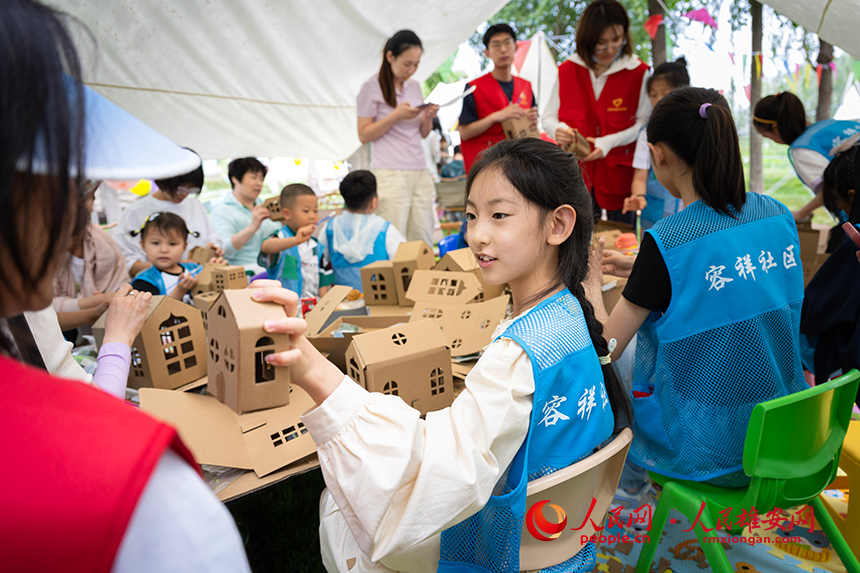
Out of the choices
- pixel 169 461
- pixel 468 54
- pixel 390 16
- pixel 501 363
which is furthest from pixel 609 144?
pixel 468 54

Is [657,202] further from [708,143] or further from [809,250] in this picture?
[708,143]

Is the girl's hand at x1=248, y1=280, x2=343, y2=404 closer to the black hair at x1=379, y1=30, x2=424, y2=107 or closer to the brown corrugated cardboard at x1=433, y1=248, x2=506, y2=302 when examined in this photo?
the brown corrugated cardboard at x1=433, y1=248, x2=506, y2=302

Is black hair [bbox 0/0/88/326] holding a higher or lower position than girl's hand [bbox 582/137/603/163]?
higher

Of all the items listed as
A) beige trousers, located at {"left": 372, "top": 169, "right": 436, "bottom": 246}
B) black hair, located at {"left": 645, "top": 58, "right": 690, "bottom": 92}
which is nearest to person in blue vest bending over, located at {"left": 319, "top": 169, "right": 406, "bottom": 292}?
→ beige trousers, located at {"left": 372, "top": 169, "right": 436, "bottom": 246}

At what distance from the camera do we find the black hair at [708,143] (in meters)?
1.58

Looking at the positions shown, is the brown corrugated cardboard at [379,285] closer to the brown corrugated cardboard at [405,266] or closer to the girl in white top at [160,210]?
the brown corrugated cardboard at [405,266]

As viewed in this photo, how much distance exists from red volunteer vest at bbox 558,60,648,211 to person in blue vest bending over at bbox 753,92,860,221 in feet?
2.77

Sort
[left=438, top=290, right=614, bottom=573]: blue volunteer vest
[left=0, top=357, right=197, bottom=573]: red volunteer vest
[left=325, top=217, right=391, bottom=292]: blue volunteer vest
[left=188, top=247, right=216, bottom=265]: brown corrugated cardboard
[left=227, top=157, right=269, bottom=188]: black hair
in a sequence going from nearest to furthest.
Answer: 1. [left=0, top=357, right=197, bottom=573]: red volunteer vest
2. [left=438, top=290, right=614, bottom=573]: blue volunteer vest
3. [left=188, top=247, right=216, bottom=265]: brown corrugated cardboard
4. [left=325, top=217, right=391, bottom=292]: blue volunteer vest
5. [left=227, top=157, right=269, bottom=188]: black hair

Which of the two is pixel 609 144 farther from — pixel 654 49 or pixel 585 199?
pixel 654 49

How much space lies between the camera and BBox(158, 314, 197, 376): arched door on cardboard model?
5.51ft

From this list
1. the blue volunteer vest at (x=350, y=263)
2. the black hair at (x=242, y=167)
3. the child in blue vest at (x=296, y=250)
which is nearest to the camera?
the blue volunteer vest at (x=350, y=263)

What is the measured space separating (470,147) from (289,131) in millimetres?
1668

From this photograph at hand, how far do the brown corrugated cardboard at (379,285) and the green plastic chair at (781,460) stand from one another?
145cm

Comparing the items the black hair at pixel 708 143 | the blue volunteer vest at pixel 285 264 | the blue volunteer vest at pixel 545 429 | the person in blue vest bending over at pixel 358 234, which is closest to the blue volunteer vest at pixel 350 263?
the person in blue vest bending over at pixel 358 234
